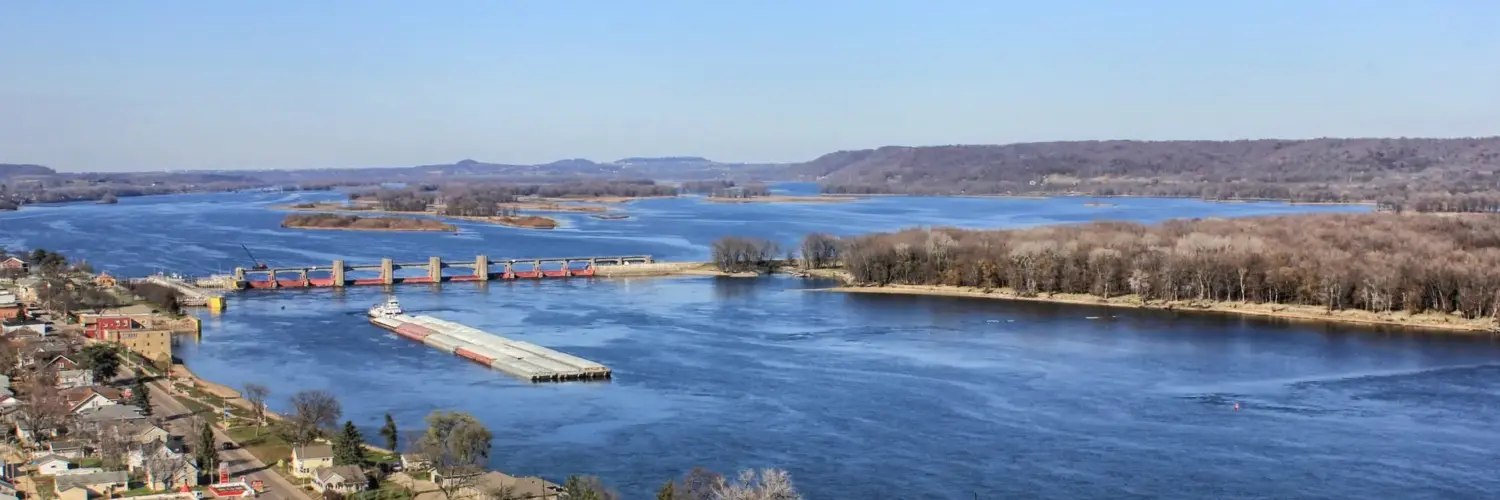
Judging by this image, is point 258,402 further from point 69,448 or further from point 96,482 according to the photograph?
point 96,482

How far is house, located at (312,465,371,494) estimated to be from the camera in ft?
46.2

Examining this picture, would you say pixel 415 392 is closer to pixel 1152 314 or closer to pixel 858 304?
pixel 858 304

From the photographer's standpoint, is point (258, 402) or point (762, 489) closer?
point (762, 489)

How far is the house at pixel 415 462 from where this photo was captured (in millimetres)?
15188

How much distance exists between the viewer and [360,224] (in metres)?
62.0

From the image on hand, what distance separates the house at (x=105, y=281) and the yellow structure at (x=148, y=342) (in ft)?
30.0

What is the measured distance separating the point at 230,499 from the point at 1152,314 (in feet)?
67.6

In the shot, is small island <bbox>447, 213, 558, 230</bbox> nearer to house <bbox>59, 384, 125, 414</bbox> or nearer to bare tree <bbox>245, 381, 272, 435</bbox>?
bare tree <bbox>245, 381, 272, 435</bbox>

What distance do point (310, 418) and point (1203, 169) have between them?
329 ft

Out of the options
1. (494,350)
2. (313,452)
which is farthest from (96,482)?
(494,350)

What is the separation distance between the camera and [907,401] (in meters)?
19.3

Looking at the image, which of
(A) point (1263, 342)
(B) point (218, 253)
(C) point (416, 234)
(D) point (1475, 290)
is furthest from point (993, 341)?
(C) point (416, 234)

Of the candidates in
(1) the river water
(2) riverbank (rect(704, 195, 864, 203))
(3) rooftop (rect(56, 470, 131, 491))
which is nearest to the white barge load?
(1) the river water

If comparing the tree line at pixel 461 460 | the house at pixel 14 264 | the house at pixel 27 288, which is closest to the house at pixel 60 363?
the tree line at pixel 461 460
